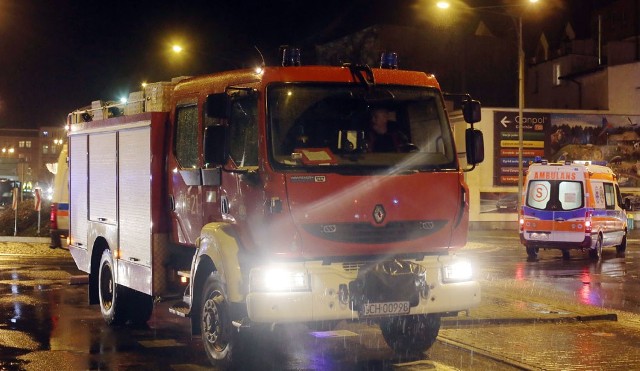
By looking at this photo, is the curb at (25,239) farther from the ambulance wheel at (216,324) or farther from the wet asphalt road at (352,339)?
the ambulance wheel at (216,324)

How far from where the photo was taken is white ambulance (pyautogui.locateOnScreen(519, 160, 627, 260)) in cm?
2286

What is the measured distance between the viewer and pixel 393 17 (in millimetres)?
64625

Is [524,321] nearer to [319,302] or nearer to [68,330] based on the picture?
[319,302]

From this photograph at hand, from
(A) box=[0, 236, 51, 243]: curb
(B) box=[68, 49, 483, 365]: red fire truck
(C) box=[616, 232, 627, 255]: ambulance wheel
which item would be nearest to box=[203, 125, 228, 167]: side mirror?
(B) box=[68, 49, 483, 365]: red fire truck

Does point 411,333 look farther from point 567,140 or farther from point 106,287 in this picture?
point 567,140

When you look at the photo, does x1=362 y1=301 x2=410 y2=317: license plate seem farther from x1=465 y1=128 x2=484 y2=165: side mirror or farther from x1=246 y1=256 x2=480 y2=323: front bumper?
x1=465 y1=128 x2=484 y2=165: side mirror

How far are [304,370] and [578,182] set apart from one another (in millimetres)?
15821

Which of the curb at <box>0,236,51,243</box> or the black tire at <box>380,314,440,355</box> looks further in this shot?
the curb at <box>0,236,51,243</box>

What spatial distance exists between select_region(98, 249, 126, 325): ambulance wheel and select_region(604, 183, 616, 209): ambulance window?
50.9 feet

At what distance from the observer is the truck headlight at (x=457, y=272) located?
863 cm

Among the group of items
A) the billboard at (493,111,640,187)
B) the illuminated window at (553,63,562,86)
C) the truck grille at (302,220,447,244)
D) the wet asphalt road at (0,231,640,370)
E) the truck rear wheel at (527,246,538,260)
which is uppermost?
the illuminated window at (553,63,562,86)

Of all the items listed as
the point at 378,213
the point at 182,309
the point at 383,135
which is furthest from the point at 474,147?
the point at 182,309

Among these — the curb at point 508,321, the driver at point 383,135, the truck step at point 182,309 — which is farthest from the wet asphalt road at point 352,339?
the driver at point 383,135

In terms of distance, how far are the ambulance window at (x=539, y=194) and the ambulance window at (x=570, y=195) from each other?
12.5 inches
